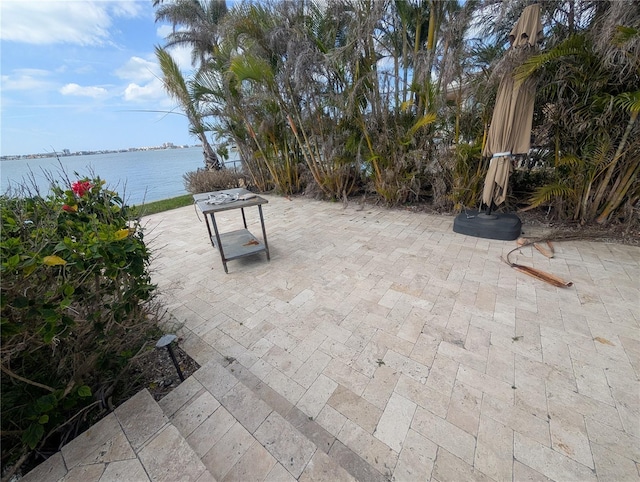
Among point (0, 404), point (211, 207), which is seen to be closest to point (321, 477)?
point (0, 404)

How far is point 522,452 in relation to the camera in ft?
3.62

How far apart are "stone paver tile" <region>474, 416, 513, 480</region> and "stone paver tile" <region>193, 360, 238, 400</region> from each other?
4.38ft

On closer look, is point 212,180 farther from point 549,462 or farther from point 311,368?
point 549,462

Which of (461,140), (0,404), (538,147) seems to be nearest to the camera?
(0,404)

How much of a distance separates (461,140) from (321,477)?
4.49 meters

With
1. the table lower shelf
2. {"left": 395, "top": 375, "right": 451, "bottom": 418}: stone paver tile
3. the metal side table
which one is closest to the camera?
{"left": 395, "top": 375, "right": 451, "bottom": 418}: stone paver tile

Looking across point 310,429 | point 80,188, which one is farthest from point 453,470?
point 80,188

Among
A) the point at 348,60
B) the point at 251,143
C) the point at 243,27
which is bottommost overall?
the point at 251,143

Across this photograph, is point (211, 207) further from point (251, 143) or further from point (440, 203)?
point (251, 143)

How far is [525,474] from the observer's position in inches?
40.6

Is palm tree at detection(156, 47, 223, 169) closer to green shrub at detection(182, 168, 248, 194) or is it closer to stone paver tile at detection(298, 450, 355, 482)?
green shrub at detection(182, 168, 248, 194)

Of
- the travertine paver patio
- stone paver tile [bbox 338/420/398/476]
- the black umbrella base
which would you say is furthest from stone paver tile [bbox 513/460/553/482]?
the black umbrella base

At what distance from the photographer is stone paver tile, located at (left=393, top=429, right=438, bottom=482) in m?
1.05

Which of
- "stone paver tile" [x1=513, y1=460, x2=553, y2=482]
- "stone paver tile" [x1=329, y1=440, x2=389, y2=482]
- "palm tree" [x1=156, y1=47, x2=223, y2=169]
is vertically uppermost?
"palm tree" [x1=156, y1=47, x2=223, y2=169]
